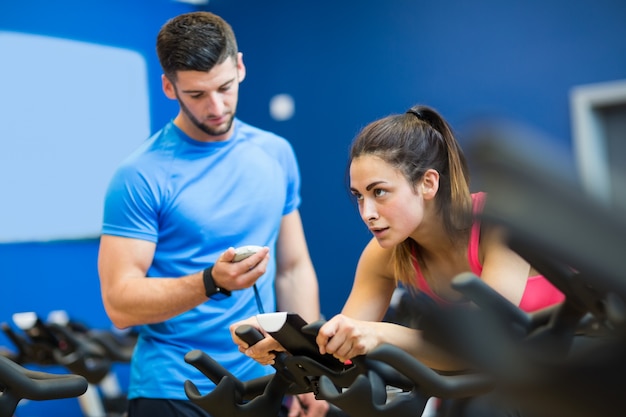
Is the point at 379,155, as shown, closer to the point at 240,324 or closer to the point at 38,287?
the point at 240,324

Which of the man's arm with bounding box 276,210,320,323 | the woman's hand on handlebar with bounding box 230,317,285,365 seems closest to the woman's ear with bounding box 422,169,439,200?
the woman's hand on handlebar with bounding box 230,317,285,365

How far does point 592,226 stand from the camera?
1.00 ft

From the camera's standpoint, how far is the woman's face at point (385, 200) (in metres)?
1.83

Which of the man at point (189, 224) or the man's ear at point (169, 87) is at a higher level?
the man's ear at point (169, 87)

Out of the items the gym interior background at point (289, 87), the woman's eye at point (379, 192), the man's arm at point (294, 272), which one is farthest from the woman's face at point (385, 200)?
the gym interior background at point (289, 87)

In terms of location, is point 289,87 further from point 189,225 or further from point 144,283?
point 144,283

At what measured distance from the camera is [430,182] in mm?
1917

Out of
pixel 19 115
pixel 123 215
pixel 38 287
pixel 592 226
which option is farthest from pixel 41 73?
pixel 592 226

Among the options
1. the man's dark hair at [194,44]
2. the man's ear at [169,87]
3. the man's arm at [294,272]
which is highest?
the man's dark hair at [194,44]

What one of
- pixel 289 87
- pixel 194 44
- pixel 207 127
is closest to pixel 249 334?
pixel 207 127

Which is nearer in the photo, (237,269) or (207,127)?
(237,269)

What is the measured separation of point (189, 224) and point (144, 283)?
21 cm

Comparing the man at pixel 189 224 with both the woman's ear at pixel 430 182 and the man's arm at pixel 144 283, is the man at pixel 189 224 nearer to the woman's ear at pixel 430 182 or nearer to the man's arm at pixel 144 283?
the man's arm at pixel 144 283

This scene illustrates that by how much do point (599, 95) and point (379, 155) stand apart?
10.7 ft
